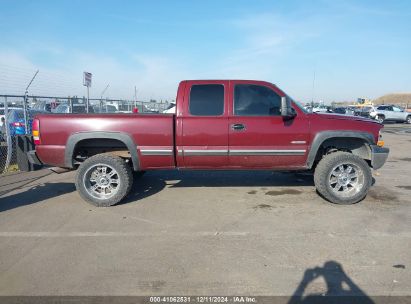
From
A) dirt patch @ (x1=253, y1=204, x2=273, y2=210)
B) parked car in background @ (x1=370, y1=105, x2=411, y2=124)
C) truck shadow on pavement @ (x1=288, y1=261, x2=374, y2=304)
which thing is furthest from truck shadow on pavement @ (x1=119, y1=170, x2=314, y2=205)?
parked car in background @ (x1=370, y1=105, x2=411, y2=124)

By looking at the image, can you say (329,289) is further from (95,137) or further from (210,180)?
(210,180)

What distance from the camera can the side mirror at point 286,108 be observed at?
A: 16.1 ft

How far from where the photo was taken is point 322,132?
5203 millimetres

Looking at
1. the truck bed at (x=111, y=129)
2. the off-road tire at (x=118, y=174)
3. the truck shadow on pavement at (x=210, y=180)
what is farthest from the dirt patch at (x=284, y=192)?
the off-road tire at (x=118, y=174)

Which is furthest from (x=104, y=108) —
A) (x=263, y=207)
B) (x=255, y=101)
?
(x=263, y=207)

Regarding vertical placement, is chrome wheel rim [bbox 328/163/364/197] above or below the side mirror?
below

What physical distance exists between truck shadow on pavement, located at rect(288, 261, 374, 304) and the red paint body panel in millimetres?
2354

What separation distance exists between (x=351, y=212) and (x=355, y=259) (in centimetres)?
157

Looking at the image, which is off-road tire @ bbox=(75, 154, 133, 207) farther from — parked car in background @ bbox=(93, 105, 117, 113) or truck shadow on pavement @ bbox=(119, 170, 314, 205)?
parked car in background @ bbox=(93, 105, 117, 113)

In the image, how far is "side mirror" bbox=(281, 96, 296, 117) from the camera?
4.92 meters

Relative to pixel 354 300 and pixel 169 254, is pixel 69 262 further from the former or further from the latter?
pixel 354 300

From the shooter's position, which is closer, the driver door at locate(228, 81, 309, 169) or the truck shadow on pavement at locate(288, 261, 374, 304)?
the truck shadow on pavement at locate(288, 261, 374, 304)

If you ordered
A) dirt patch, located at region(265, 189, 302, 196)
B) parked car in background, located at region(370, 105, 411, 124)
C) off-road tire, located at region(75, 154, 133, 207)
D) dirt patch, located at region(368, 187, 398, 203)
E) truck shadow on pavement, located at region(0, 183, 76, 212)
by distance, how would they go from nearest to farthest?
off-road tire, located at region(75, 154, 133, 207) → truck shadow on pavement, located at region(0, 183, 76, 212) → dirt patch, located at region(368, 187, 398, 203) → dirt patch, located at region(265, 189, 302, 196) → parked car in background, located at region(370, 105, 411, 124)

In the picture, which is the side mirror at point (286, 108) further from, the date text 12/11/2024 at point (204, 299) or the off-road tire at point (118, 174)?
the date text 12/11/2024 at point (204, 299)
